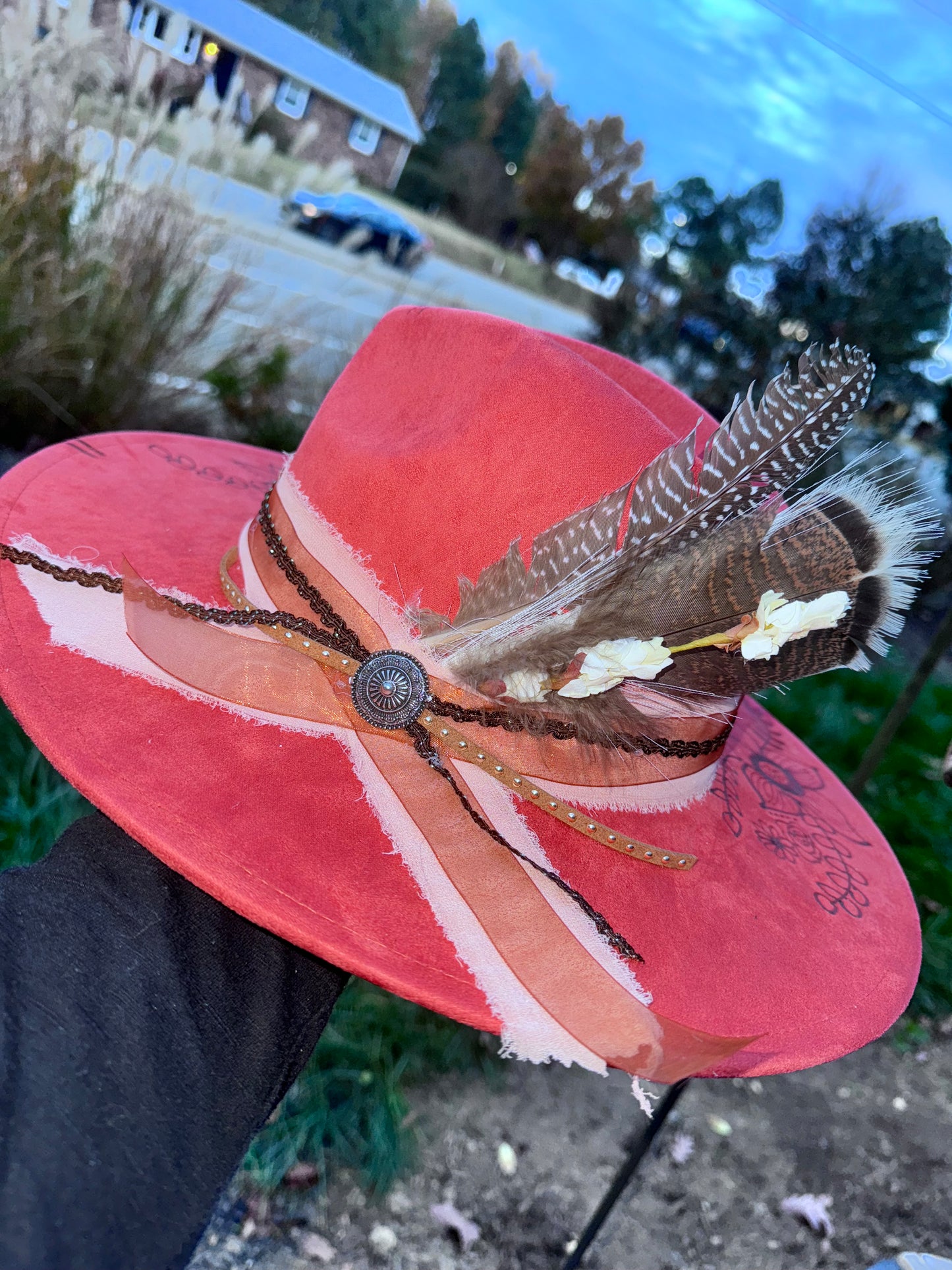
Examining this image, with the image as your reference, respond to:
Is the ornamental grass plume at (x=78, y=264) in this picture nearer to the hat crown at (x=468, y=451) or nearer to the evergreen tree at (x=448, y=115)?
the hat crown at (x=468, y=451)

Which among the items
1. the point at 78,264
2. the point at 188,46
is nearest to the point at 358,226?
the point at 188,46

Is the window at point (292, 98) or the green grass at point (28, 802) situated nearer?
the green grass at point (28, 802)

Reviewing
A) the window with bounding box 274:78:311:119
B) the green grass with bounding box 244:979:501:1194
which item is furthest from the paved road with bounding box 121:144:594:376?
the green grass with bounding box 244:979:501:1194

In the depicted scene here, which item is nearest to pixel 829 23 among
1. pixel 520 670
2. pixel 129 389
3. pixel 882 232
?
pixel 882 232

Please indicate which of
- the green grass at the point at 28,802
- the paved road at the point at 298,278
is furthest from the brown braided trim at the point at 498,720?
the paved road at the point at 298,278

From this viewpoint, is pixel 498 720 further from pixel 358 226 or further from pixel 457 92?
pixel 457 92

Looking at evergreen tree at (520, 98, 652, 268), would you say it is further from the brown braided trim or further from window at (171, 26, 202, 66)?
the brown braided trim
